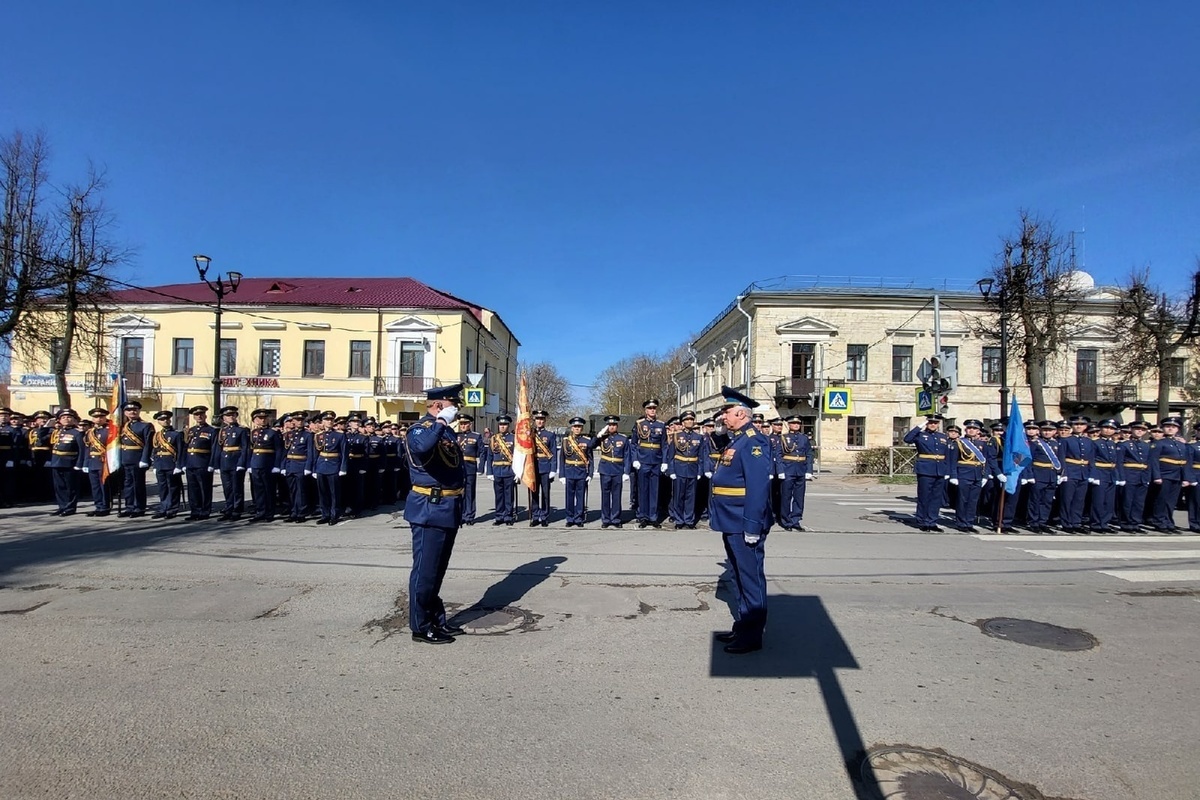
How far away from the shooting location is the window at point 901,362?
40.2m

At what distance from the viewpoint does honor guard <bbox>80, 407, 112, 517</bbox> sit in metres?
11.8

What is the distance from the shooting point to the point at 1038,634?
5457 millimetres

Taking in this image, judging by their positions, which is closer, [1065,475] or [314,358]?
[1065,475]

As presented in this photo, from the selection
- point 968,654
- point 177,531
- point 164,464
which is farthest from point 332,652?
point 164,464

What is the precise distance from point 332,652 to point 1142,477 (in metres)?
13.4

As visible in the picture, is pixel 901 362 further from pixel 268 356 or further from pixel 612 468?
pixel 268 356

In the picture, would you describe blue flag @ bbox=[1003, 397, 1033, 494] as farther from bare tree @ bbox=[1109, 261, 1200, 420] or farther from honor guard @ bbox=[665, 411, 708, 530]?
bare tree @ bbox=[1109, 261, 1200, 420]

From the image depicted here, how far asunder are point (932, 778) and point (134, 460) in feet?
42.9

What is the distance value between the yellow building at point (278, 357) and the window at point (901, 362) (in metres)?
24.7

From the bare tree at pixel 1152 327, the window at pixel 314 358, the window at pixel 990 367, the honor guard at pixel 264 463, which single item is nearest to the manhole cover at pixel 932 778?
the honor guard at pixel 264 463

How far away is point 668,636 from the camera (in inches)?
208

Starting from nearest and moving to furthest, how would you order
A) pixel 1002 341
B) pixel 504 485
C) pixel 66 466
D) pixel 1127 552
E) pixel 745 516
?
pixel 745 516, pixel 1127 552, pixel 504 485, pixel 66 466, pixel 1002 341

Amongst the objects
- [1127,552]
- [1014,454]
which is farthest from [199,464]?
[1127,552]

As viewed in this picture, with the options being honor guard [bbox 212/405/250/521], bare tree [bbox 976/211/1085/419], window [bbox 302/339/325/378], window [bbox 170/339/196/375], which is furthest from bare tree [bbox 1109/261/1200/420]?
window [bbox 170/339/196/375]
